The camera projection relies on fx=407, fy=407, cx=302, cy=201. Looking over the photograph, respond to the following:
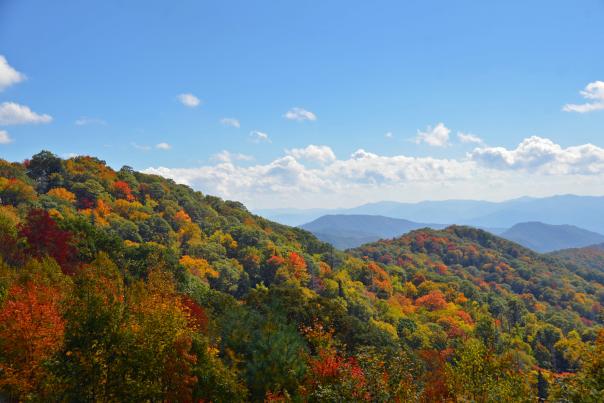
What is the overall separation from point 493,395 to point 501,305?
11274 cm

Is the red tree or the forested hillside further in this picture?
the red tree

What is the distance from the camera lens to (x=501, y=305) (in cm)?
11994

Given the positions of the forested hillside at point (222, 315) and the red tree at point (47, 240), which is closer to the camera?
the forested hillside at point (222, 315)

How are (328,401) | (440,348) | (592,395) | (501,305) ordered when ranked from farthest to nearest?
(501,305) → (440,348) → (328,401) → (592,395)

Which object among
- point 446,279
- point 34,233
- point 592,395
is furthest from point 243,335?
point 446,279

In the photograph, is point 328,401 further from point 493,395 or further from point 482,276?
point 482,276

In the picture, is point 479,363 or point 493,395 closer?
point 493,395

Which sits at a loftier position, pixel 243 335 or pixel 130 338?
pixel 130 338

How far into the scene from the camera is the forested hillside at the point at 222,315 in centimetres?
1861

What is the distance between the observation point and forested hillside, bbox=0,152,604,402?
61.1 feet

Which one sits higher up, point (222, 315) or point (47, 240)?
point (47, 240)

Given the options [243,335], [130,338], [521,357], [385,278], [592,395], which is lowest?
[521,357]

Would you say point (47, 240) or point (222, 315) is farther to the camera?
point (47, 240)

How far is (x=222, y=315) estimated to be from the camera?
4841 cm
